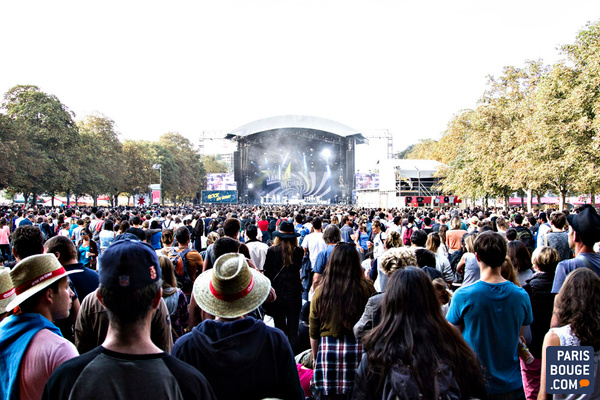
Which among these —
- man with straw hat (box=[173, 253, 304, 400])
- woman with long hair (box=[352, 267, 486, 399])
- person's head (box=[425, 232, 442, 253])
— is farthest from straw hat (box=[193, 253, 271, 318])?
person's head (box=[425, 232, 442, 253])

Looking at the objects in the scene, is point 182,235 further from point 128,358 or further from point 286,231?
point 128,358

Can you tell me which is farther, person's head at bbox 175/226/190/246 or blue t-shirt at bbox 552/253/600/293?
person's head at bbox 175/226/190/246

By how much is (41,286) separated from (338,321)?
1799 mm

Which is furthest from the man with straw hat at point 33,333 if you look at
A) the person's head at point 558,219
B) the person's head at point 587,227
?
the person's head at point 558,219

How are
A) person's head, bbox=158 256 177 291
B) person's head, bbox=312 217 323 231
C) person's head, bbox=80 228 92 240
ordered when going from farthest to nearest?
person's head, bbox=80 228 92 240 → person's head, bbox=312 217 323 231 → person's head, bbox=158 256 177 291

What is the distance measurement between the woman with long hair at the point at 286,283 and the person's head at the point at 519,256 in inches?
98.7

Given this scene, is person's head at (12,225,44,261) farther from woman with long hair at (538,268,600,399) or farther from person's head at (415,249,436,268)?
woman with long hair at (538,268,600,399)

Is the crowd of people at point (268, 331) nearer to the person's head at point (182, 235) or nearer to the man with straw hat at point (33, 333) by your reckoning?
the man with straw hat at point (33, 333)

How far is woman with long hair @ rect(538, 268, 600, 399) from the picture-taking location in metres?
2.28

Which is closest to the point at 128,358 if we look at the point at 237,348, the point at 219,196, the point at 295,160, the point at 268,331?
the point at 237,348

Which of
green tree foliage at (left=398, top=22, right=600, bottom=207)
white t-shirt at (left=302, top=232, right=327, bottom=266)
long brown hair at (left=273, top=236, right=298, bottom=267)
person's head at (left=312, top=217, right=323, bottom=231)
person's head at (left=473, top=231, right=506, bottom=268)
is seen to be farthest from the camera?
green tree foliage at (left=398, top=22, right=600, bottom=207)

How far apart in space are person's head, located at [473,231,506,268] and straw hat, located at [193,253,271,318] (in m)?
1.56

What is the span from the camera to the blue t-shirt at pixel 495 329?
2.63 metres

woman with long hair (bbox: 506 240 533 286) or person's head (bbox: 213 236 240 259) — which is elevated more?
person's head (bbox: 213 236 240 259)
